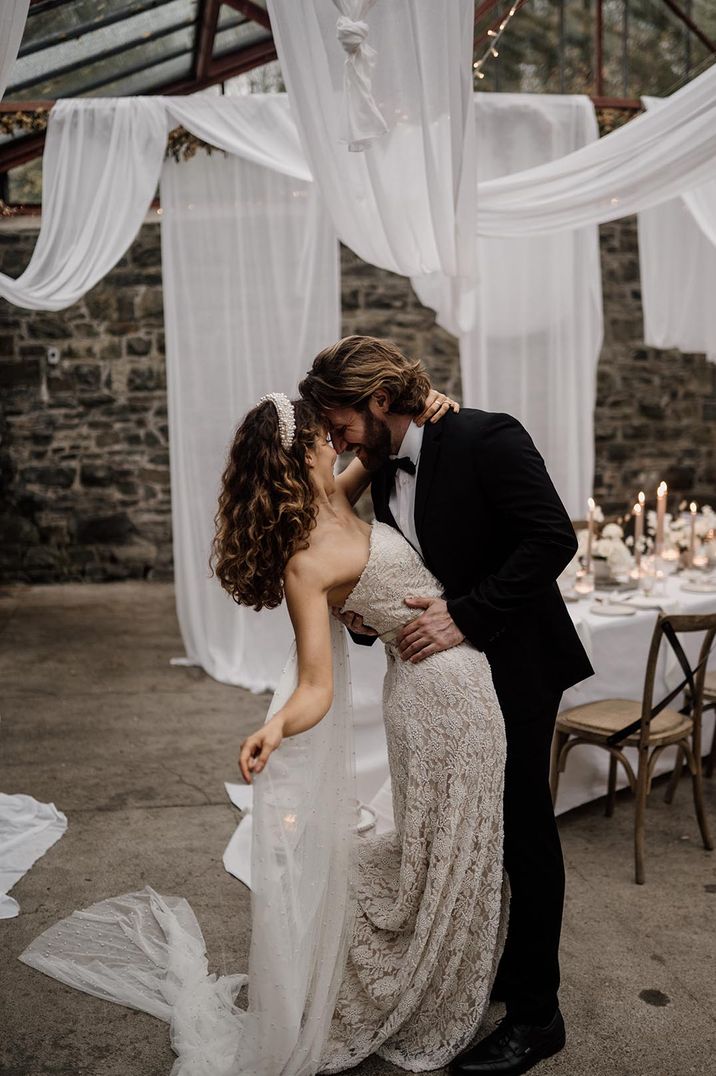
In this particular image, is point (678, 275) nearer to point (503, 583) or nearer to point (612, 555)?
point (612, 555)

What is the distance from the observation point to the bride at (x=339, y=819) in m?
2.21

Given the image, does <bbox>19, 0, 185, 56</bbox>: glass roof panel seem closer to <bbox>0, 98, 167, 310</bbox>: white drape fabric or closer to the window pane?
<bbox>0, 98, 167, 310</bbox>: white drape fabric

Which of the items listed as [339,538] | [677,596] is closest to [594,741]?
[677,596]

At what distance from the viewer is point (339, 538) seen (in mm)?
2322

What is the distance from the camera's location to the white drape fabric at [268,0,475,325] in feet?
10.2

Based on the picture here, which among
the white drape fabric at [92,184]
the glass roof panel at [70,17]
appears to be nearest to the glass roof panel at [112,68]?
the glass roof panel at [70,17]

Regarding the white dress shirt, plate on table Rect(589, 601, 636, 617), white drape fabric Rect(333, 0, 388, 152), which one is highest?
white drape fabric Rect(333, 0, 388, 152)

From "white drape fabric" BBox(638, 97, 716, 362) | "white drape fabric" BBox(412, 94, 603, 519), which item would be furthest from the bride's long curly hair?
"white drape fabric" BBox(638, 97, 716, 362)

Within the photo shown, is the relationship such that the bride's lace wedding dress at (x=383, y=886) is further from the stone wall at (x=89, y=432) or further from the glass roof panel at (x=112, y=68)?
the stone wall at (x=89, y=432)

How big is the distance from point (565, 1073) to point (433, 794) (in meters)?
0.70

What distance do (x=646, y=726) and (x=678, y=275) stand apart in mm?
3091

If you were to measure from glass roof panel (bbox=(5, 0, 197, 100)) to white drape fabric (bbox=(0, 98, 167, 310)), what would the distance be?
530 mm

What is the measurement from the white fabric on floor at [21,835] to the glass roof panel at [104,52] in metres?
3.67

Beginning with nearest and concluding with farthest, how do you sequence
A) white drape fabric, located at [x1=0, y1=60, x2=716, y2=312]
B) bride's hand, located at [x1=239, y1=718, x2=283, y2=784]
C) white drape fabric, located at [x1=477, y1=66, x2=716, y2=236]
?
1. bride's hand, located at [x1=239, y1=718, x2=283, y2=784]
2. white drape fabric, located at [x1=0, y1=60, x2=716, y2=312]
3. white drape fabric, located at [x1=477, y1=66, x2=716, y2=236]
